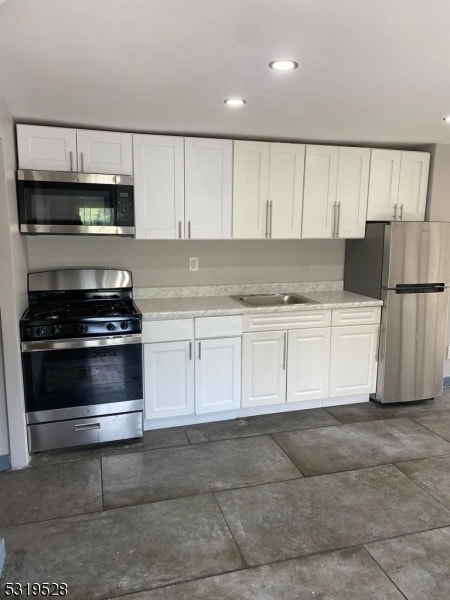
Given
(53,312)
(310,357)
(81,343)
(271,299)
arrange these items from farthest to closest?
(271,299), (310,357), (53,312), (81,343)

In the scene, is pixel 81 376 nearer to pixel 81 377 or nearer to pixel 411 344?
pixel 81 377

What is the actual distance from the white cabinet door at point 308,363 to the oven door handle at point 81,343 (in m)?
1.26

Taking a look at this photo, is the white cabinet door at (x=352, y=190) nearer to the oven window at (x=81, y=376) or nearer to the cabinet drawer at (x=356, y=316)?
the cabinet drawer at (x=356, y=316)

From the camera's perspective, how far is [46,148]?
9.62ft

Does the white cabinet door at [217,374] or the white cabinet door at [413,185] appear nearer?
the white cabinet door at [217,374]

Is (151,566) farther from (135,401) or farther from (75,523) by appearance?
(135,401)

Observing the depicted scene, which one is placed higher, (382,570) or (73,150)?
(73,150)

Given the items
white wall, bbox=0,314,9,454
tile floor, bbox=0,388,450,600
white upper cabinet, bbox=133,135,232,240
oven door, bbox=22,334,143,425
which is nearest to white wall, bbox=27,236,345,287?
white upper cabinet, bbox=133,135,232,240

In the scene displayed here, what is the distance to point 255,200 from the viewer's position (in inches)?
136

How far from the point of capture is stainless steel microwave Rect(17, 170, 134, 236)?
113 inches

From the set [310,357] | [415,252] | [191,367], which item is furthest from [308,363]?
[415,252]

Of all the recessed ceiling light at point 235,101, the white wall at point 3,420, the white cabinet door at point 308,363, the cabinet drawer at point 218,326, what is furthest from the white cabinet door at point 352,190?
the white wall at point 3,420

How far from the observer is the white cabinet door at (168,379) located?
3.16m

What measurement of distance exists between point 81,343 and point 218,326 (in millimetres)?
992
